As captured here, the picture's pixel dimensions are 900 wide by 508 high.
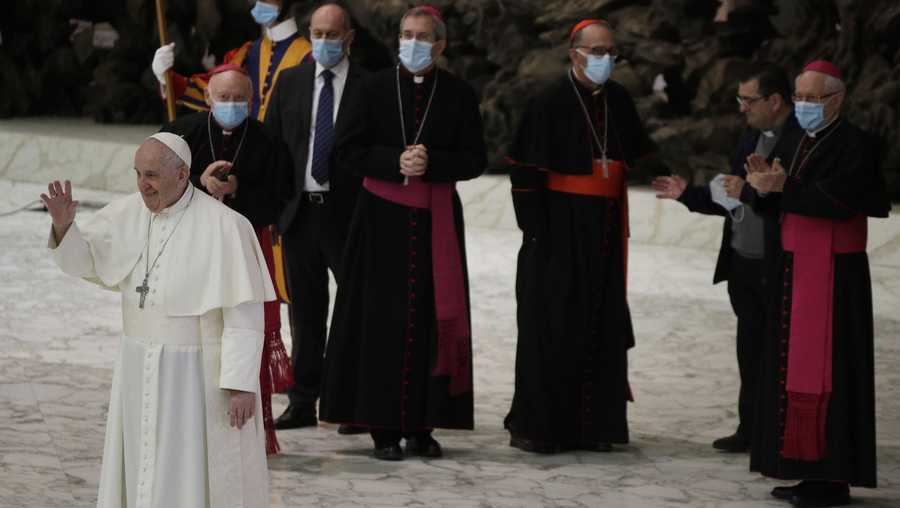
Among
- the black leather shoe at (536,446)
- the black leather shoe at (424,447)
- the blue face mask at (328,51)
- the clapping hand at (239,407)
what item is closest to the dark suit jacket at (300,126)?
the blue face mask at (328,51)

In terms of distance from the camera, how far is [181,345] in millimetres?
5176

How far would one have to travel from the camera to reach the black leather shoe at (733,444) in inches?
296

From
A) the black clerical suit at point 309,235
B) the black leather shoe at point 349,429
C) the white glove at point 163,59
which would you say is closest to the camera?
the black leather shoe at point 349,429

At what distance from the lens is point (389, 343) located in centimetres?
737

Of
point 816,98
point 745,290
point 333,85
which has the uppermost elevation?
point 333,85

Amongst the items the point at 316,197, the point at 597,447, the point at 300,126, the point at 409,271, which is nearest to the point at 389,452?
Answer: the point at 409,271

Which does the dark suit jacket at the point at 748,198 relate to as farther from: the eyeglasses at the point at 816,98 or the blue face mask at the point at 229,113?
the blue face mask at the point at 229,113

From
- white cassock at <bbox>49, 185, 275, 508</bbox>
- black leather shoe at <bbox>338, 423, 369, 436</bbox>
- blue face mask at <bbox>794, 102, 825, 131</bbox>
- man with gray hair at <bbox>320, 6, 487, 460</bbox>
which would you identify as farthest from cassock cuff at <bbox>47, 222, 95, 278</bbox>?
blue face mask at <bbox>794, 102, 825, 131</bbox>

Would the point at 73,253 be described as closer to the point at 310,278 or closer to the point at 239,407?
the point at 239,407

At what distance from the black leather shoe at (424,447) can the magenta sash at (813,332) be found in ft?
4.82

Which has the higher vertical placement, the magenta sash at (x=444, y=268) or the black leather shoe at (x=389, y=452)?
the magenta sash at (x=444, y=268)

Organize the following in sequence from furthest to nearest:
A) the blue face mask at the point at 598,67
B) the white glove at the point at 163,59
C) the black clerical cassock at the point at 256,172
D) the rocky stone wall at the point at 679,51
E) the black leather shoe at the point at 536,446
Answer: the rocky stone wall at the point at 679,51 < the white glove at the point at 163,59 < the black leather shoe at the point at 536,446 < the blue face mask at the point at 598,67 < the black clerical cassock at the point at 256,172

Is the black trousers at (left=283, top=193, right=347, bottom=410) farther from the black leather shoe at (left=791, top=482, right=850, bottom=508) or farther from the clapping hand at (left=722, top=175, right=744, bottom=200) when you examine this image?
the black leather shoe at (left=791, top=482, right=850, bottom=508)

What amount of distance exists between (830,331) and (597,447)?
1.29 meters
